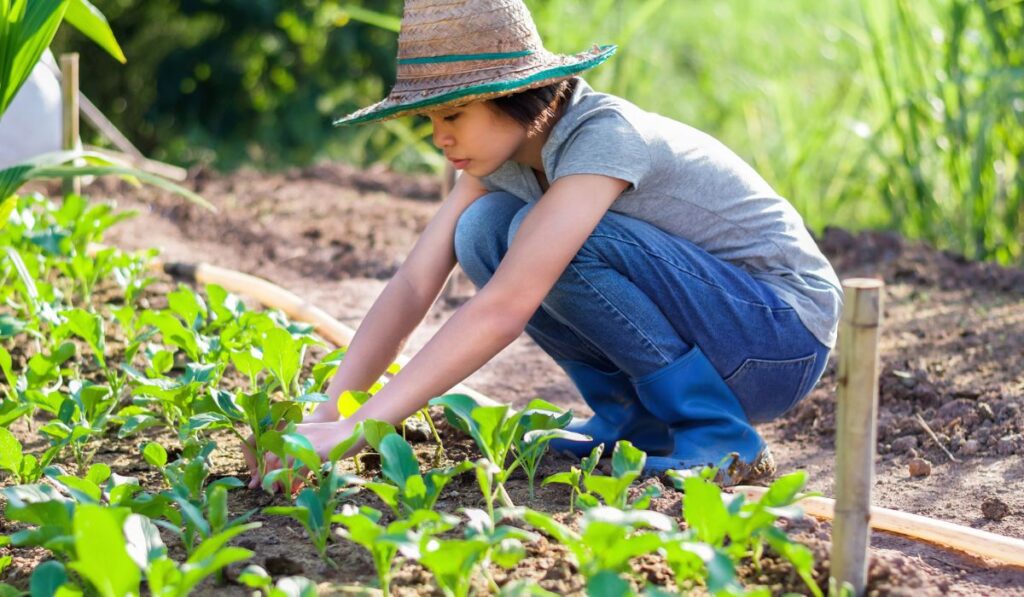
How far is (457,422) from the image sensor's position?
1.87m

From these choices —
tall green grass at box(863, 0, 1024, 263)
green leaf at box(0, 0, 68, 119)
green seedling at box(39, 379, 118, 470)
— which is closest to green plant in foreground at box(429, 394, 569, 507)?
green seedling at box(39, 379, 118, 470)

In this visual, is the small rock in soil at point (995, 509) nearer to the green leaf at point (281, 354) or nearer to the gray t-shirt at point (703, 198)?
the gray t-shirt at point (703, 198)

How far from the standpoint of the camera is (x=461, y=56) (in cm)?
181

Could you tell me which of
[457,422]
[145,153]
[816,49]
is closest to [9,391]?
[457,422]

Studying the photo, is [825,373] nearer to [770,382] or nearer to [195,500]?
[770,382]

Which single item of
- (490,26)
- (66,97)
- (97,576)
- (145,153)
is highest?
(490,26)

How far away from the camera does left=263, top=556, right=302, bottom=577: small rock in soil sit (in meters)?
1.57

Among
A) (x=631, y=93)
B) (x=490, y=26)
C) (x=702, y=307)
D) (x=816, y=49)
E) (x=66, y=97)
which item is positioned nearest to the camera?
(x=490, y=26)

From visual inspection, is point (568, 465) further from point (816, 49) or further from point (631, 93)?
point (816, 49)

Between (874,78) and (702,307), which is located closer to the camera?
(702,307)

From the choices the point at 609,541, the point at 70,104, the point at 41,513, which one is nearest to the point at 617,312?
the point at 609,541

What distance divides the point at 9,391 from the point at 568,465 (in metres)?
1.13

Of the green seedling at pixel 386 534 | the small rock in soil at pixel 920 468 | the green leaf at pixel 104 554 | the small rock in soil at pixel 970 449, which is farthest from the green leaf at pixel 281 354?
the small rock in soil at pixel 970 449

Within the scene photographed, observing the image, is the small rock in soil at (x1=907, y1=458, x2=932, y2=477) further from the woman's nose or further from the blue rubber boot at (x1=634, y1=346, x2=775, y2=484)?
the woman's nose
